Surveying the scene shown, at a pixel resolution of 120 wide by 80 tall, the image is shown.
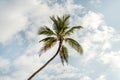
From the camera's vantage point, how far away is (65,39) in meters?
36.1

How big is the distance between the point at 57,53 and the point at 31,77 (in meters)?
4.30

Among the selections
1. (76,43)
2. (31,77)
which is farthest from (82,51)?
(31,77)

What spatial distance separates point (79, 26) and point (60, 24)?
7.83 ft

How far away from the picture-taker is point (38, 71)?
3591 centimetres

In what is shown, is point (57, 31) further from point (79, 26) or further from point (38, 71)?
point (38, 71)

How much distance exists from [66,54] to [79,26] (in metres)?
3.85

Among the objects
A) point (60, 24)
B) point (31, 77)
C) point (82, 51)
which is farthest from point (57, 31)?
point (31, 77)

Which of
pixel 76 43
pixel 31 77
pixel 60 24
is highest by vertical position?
pixel 60 24

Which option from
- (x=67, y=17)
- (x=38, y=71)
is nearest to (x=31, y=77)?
(x=38, y=71)

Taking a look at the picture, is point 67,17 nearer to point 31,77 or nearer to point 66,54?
point 66,54

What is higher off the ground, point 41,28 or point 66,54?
point 41,28

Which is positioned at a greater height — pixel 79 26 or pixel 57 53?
pixel 79 26

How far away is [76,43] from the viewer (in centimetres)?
3619

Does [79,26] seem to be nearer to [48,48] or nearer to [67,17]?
[67,17]
